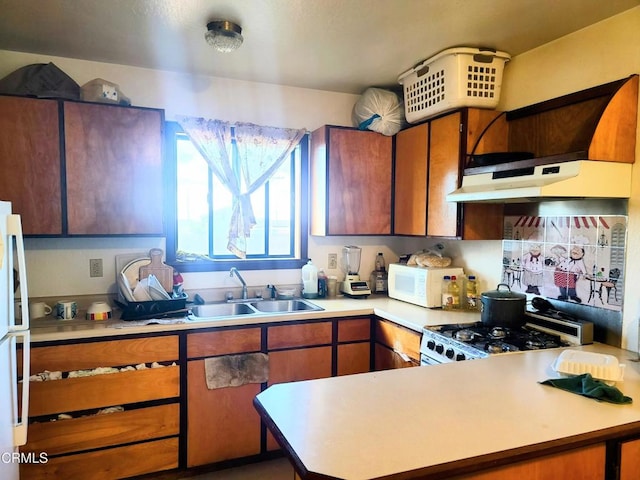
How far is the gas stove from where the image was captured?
6.48 feet

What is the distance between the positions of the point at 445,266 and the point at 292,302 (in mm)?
1115

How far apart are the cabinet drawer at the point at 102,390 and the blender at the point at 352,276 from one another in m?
1.40

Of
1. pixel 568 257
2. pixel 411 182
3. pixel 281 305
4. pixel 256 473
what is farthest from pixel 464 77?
pixel 256 473

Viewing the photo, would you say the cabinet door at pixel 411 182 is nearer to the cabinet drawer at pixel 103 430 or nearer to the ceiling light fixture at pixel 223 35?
the ceiling light fixture at pixel 223 35

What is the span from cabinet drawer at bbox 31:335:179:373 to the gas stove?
1410 millimetres

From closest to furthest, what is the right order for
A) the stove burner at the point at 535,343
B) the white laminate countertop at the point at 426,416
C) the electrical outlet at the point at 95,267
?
the white laminate countertop at the point at 426,416 < the stove burner at the point at 535,343 < the electrical outlet at the point at 95,267

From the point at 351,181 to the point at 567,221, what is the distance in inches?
55.7

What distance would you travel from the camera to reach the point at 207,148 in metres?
A: 2.93

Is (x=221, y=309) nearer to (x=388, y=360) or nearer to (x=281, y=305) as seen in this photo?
(x=281, y=305)

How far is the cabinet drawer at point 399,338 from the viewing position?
2402 millimetres

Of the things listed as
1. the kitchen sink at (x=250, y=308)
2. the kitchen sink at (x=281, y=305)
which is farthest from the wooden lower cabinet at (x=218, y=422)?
the kitchen sink at (x=281, y=305)

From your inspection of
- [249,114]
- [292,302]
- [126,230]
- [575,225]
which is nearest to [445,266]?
[575,225]

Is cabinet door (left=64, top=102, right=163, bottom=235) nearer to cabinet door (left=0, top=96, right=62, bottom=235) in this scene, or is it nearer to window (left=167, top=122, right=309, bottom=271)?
cabinet door (left=0, top=96, right=62, bottom=235)

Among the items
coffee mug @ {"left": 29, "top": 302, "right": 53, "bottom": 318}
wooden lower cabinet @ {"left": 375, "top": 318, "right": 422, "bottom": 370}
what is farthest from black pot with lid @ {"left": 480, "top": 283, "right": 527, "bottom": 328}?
coffee mug @ {"left": 29, "top": 302, "right": 53, "bottom": 318}
